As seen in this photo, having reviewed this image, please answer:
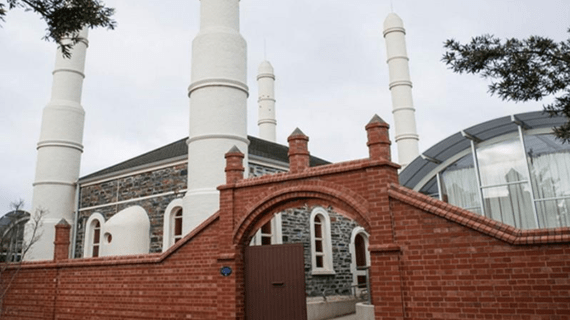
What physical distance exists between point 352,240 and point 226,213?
1067cm

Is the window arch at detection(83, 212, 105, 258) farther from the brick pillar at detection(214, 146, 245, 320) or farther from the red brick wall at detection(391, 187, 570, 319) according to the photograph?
the red brick wall at detection(391, 187, 570, 319)

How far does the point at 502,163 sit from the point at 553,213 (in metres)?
1.79

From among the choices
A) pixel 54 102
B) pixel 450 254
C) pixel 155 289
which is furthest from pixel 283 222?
pixel 54 102

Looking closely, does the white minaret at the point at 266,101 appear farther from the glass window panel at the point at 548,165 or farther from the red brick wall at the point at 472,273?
the red brick wall at the point at 472,273

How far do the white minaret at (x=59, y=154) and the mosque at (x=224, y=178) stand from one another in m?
0.04

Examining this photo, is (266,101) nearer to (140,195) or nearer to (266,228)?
(140,195)

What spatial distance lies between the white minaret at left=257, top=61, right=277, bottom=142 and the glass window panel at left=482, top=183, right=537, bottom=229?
68.8 feet

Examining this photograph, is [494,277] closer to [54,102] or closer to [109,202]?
[109,202]

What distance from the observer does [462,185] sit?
526 inches

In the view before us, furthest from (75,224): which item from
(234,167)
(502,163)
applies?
(502,163)

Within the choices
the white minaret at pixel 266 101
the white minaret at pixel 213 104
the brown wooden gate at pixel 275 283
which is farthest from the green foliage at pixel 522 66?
the white minaret at pixel 266 101

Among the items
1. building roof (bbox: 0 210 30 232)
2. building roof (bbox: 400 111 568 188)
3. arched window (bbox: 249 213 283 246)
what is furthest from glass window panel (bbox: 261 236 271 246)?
building roof (bbox: 0 210 30 232)

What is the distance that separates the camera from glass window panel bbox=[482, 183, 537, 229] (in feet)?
39.4

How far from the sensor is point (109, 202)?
17969mm
